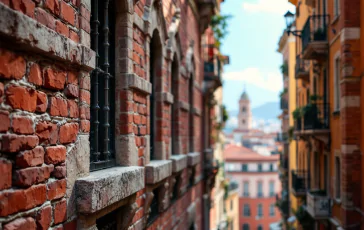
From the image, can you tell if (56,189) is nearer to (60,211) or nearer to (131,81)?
(60,211)

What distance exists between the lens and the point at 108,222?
18.9ft

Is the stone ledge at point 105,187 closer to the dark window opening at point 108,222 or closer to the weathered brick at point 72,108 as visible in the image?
the dark window opening at point 108,222

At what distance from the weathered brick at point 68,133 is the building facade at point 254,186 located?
63.8 m

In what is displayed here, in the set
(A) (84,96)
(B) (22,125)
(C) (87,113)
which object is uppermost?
(A) (84,96)

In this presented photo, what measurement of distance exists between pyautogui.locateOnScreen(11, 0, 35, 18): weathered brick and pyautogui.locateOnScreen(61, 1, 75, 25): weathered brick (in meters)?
0.58

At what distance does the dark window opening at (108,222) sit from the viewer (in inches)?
215

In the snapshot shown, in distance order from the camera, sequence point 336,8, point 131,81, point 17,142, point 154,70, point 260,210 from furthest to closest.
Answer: point 260,210 < point 336,8 < point 154,70 < point 131,81 < point 17,142

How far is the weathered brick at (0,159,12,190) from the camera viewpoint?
10.0ft

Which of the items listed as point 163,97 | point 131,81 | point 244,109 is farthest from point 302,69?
point 244,109

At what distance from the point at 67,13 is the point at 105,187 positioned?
1701mm

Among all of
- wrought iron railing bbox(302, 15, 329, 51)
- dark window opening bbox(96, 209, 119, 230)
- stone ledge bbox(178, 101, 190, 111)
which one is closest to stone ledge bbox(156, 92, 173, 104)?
stone ledge bbox(178, 101, 190, 111)

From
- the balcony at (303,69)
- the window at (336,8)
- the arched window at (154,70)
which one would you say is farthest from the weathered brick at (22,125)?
the balcony at (303,69)

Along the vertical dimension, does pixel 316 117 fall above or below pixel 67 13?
below

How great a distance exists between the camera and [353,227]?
11.9 m
